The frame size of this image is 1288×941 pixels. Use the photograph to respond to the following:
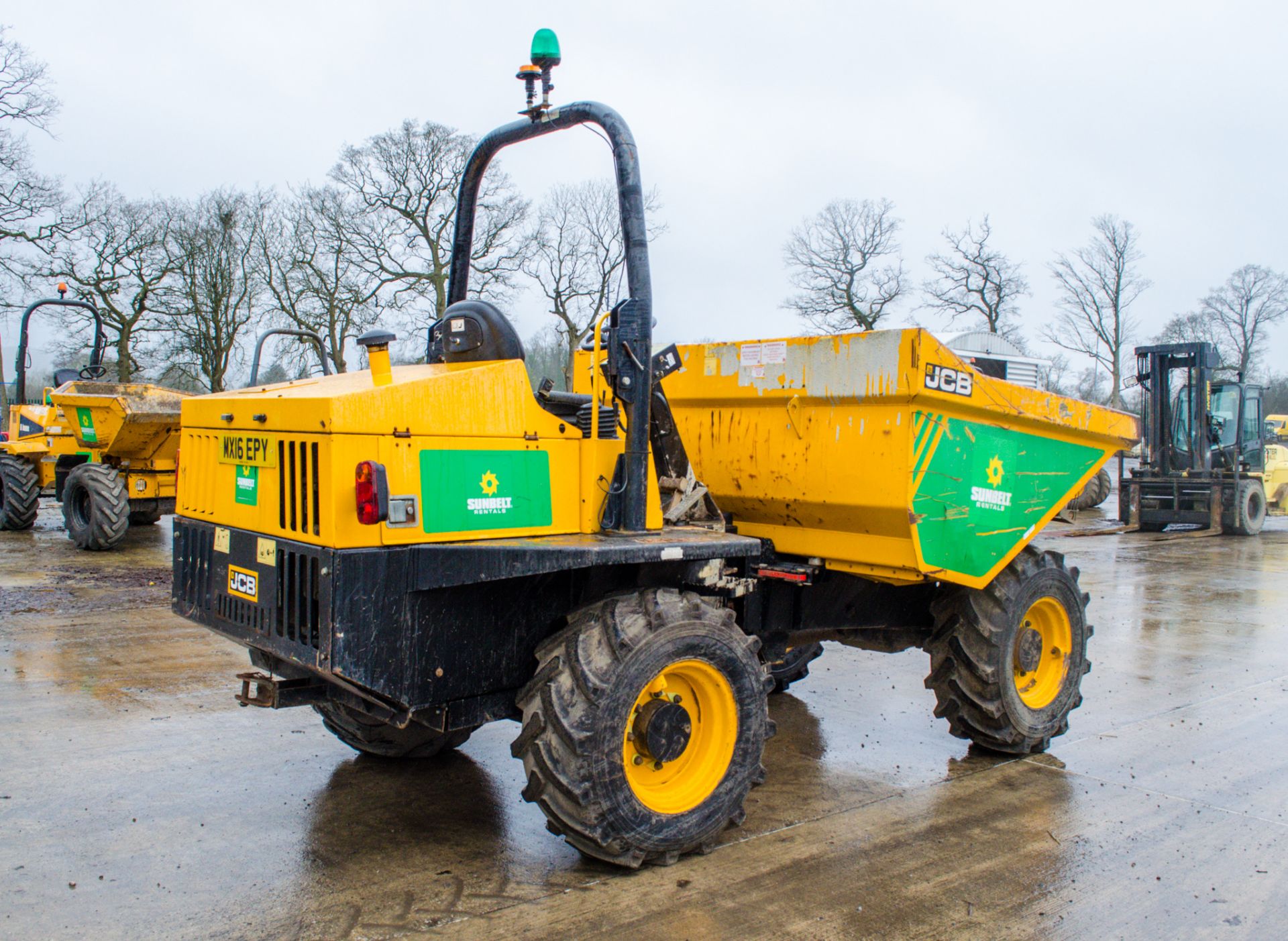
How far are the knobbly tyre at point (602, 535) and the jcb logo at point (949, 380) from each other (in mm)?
17

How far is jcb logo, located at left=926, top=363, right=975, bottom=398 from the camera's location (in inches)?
181

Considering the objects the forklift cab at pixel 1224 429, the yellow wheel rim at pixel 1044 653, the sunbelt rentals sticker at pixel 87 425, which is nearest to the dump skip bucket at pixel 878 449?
the yellow wheel rim at pixel 1044 653

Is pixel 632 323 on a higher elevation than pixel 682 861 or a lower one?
higher

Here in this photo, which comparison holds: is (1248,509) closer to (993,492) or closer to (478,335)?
(993,492)

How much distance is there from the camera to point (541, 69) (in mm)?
4047

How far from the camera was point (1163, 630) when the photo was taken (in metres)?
9.18

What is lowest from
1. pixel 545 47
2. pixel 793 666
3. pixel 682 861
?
pixel 682 861

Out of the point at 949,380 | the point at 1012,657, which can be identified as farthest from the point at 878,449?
the point at 1012,657

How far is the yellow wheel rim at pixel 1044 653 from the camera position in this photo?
221 inches

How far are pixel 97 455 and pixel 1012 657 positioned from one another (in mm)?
12512

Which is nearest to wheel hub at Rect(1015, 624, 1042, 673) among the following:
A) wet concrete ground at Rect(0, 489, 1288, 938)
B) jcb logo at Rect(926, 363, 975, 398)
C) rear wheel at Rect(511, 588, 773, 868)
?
wet concrete ground at Rect(0, 489, 1288, 938)

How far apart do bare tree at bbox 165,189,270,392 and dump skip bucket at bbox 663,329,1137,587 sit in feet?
99.8

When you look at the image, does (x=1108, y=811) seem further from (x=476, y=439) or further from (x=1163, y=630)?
(x=1163, y=630)

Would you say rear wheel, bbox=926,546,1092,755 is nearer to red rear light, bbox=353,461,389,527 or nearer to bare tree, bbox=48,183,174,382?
red rear light, bbox=353,461,389,527
